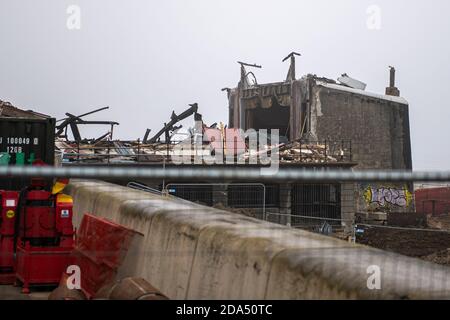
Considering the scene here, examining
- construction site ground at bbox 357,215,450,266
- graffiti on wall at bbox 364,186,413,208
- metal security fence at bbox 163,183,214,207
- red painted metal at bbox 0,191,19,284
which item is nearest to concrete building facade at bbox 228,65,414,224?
graffiti on wall at bbox 364,186,413,208

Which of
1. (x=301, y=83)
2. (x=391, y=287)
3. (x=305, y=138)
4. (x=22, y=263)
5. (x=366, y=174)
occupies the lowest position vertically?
(x=22, y=263)

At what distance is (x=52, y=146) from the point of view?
12.5 meters

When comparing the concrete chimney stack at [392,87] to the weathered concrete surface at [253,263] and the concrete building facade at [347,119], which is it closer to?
the concrete building facade at [347,119]

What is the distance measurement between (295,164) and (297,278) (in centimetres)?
2507

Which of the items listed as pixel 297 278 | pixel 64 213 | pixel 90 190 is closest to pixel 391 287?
pixel 297 278

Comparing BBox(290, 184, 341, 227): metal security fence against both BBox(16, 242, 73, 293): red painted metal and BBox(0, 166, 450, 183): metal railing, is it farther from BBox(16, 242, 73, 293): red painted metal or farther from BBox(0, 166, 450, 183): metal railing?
BBox(0, 166, 450, 183): metal railing

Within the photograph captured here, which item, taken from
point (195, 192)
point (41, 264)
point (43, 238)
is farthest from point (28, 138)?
point (195, 192)

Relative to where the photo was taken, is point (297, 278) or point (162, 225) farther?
point (162, 225)

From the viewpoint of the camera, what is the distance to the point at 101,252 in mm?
6699

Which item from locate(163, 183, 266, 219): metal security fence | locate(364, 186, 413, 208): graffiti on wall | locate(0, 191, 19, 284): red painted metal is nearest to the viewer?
locate(0, 191, 19, 284): red painted metal

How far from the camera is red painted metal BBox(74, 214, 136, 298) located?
6.13m

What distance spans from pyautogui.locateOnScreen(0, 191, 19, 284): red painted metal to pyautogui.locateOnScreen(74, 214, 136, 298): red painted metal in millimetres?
1136

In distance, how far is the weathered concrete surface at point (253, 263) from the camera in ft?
10.7
